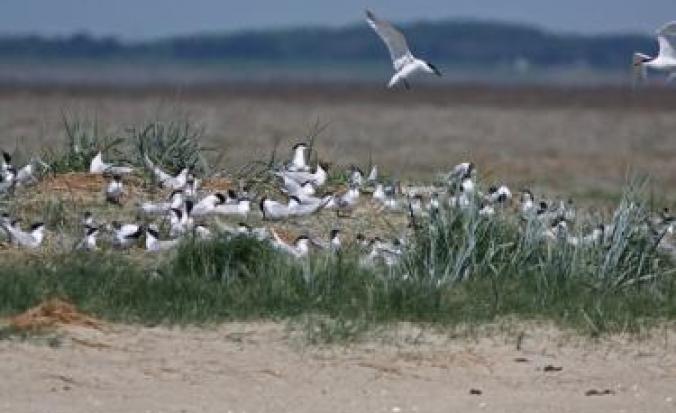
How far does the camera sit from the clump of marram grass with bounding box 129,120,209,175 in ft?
45.5

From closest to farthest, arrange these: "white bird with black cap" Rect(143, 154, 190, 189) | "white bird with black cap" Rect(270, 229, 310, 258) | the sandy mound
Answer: the sandy mound → "white bird with black cap" Rect(270, 229, 310, 258) → "white bird with black cap" Rect(143, 154, 190, 189)

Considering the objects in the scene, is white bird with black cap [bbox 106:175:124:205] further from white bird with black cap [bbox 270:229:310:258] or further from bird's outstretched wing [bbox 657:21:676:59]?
bird's outstretched wing [bbox 657:21:676:59]

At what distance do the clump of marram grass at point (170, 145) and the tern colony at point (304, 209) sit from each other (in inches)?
8.0

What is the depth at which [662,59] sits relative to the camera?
13.6m

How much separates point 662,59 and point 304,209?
2.78 m

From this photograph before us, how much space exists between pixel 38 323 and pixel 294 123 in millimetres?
49343

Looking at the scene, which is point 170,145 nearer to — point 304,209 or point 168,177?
point 168,177

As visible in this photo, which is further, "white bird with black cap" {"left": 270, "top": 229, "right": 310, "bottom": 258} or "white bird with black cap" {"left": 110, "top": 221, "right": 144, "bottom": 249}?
"white bird with black cap" {"left": 110, "top": 221, "right": 144, "bottom": 249}

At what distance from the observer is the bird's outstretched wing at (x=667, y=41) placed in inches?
527

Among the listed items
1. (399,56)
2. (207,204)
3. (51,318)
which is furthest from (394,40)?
(51,318)

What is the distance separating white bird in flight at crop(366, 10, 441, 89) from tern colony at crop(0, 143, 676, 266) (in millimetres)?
747

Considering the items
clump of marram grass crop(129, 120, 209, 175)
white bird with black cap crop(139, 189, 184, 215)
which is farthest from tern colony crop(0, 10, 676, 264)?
clump of marram grass crop(129, 120, 209, 175)

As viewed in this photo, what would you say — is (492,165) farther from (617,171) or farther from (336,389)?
(336,389)

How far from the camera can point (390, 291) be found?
35.2 ft
